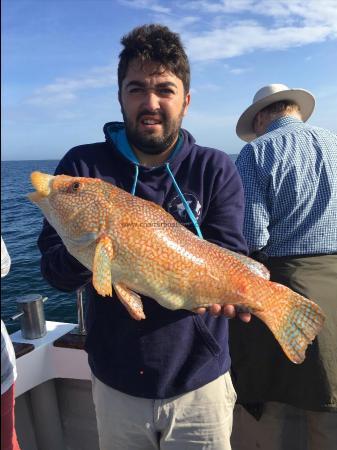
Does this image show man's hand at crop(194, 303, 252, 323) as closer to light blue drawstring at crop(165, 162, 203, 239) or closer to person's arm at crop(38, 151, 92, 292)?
light blue drawstring at crop(165, 162, 203, 239)

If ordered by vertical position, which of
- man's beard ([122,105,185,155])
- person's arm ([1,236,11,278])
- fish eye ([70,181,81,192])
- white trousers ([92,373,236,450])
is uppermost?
man's beard ([122,105,185,155])

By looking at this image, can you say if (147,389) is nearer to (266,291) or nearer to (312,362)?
(266,291)

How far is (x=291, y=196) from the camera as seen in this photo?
12.5ft

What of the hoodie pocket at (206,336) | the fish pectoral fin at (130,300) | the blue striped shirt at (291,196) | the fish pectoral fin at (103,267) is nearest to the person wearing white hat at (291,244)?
the blue striped shirt at (291,196)

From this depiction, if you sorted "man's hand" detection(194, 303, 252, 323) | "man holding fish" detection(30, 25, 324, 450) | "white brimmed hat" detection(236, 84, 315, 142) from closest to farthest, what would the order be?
"man holding fish" detection(30, 25, 324, 450) < "man's hand" detection(194, 303, 252, 323) < "white brimmed hat" detection(236, 84, 315, 142)

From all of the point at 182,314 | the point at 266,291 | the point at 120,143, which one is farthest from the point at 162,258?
the point at 120,143

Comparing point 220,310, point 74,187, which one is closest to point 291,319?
point 220,310

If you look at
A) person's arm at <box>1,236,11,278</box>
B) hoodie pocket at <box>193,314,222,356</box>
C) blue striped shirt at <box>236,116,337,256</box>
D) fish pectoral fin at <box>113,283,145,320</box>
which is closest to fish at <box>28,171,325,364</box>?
fish pectoral fin at <box>113,283,145,320</box>

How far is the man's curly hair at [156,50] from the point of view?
302 cm

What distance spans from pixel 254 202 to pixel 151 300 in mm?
1520

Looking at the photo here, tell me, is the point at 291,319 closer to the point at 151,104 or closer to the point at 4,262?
the point at 151,104

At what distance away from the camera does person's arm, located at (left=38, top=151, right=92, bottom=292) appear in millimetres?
2834

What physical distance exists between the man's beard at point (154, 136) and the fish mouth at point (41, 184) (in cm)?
74

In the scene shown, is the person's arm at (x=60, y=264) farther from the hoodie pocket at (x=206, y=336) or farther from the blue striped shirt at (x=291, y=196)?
the blue striped shirt at (x=291, y=196)
